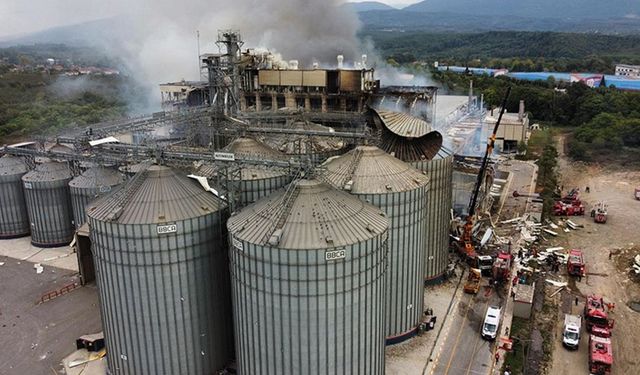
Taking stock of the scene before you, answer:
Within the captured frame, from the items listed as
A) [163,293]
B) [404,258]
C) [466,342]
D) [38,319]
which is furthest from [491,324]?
[38,319]

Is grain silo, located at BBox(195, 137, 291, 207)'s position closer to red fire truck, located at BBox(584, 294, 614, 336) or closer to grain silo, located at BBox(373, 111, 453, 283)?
grain silo, located at BBox(373, 111, 453, 283)

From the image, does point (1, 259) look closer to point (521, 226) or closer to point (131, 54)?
point (521, 226)

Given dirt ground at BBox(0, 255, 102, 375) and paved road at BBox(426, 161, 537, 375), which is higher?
dirt ground at BBox(0, 255, 102, 375)

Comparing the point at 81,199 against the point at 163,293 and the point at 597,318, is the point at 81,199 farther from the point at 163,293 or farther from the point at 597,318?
the point at 597,318

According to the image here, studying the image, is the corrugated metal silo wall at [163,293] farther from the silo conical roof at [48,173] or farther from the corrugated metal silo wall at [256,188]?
the silo conical roof at [48,173]

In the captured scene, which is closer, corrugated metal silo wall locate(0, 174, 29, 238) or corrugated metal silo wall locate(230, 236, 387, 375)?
corrugated metal silo wall locate(230, 236, 387, 375)

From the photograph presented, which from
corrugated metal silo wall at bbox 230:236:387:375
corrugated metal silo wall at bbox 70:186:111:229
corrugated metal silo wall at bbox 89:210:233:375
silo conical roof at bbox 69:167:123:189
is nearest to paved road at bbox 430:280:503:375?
corrugated metal silo wall at bbox 230:236:387:375
